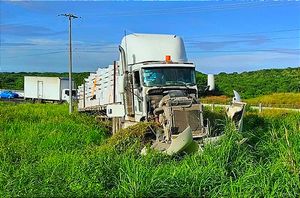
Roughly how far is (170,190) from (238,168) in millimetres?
1965

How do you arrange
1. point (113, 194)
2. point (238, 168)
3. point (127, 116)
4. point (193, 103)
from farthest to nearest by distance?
1. point (127, 116)
2. point (193, 103)
3. point (238, 168)
4. point (113, 194)

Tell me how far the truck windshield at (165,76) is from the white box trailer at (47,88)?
3646 centimetres

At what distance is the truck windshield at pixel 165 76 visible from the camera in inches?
555

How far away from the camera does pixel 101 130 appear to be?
18.5 meters

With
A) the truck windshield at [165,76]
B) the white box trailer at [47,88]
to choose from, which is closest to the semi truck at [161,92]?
the truck windshield at [165,76]

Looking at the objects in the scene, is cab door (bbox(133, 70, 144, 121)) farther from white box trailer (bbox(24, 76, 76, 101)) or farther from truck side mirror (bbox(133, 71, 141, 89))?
white box trailer (bbox(24, 76, 76, 101))

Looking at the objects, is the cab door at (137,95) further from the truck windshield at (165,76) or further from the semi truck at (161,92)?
the truck windshield at (165,76)

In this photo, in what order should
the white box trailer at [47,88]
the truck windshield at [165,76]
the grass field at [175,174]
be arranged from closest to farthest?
the grass field at [175,174] → the truck windshield at [165,76] → the white box trailer at [47,88]

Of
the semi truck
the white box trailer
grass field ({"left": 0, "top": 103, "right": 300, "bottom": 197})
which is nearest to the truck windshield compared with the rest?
the semi truck

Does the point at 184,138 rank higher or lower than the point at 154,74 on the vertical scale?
lower

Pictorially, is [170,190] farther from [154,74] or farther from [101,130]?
[101,130]

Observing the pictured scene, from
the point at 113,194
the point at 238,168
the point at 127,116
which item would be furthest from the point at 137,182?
the point at 127,116

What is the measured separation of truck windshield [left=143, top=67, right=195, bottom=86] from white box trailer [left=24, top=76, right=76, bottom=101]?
1435 inches

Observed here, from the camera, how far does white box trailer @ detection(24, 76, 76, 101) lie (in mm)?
52562
